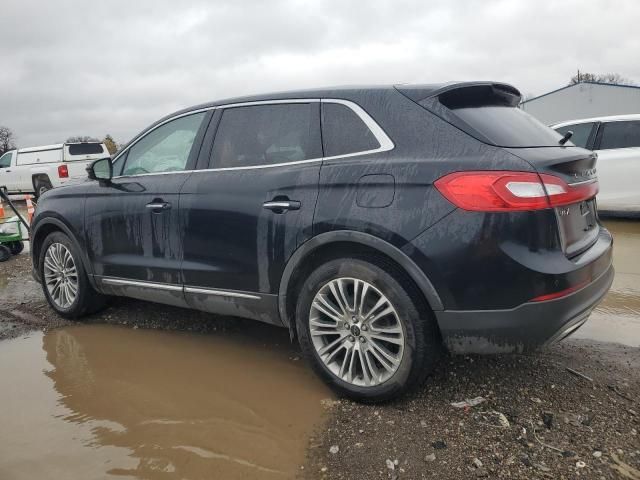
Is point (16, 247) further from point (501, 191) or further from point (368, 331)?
point (501, 191)

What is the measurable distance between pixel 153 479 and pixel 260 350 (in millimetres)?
1484

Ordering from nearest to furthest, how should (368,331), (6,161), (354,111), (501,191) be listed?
1. (501,191)
2. (368,331)
3. (354,111)
4. (6,161)

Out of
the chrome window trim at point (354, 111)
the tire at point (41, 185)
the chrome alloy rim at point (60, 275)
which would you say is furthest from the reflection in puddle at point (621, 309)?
the tire at point (41, 185)

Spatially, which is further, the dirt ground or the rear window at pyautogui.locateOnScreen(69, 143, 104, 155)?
the rear window at pyautogui.locateOnScreen(69, 143, 104, 155)

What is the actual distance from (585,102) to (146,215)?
3727cm

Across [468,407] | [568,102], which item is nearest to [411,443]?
[468,407]

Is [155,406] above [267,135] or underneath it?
underneath

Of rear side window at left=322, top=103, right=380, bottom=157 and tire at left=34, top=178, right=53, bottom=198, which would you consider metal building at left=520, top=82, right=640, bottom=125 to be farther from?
rear side window at left=322, top=103, right=380, bottom=157

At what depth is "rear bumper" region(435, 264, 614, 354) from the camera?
2.52 m

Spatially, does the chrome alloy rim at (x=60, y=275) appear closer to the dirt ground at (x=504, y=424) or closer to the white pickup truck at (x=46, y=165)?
the dirt ground at (x=504, y=424)

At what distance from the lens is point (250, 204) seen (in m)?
3.26

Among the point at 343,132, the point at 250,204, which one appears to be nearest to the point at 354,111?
the point at 343,132

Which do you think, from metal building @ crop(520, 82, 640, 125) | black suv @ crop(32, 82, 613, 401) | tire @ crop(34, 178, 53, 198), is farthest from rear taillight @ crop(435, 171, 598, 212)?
metal building @ crop(520, 82, 640, 125)

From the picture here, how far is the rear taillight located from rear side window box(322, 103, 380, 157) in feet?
1.79
